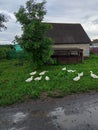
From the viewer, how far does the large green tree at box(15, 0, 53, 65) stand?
59.0 ft

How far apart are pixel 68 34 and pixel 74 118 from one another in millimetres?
23087

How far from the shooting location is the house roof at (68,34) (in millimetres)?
27984

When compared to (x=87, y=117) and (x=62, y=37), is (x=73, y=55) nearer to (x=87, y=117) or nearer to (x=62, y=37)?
(x=62, y=37)

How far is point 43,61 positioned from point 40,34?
7.28 ft

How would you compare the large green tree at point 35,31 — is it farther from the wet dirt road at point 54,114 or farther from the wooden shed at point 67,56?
the wet dirt road at point 54,114

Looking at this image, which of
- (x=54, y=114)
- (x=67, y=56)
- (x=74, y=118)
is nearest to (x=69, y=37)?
(x=67, y=56)

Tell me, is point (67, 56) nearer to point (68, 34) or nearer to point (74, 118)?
point (68, 34)

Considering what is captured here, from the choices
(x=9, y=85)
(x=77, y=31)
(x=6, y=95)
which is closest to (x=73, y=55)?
(x=77, y=31)

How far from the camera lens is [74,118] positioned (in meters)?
6.85

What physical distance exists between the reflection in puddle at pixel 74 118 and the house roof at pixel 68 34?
65.6 ft

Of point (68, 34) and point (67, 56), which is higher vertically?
point (68, 34)

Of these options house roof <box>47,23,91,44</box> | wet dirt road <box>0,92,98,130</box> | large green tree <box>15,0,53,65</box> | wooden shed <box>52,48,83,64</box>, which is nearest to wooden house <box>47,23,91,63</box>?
house roof <box>47,23,91,44</box>

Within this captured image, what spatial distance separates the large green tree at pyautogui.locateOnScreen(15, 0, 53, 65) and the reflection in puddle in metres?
10.5

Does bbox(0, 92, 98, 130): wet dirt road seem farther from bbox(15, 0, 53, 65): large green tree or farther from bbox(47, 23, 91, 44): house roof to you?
bbox(47, 23, 91, 44): house roof
